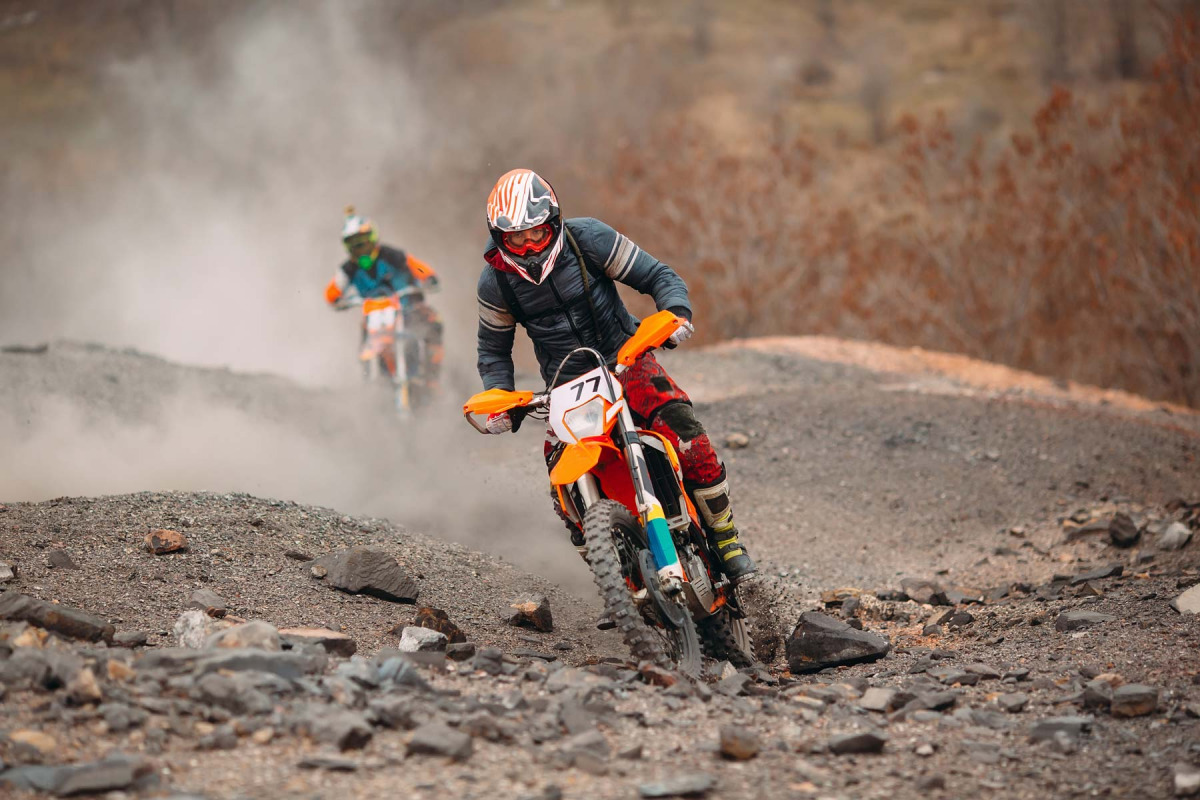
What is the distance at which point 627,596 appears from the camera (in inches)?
195

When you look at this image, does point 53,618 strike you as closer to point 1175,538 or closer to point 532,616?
point 532,616

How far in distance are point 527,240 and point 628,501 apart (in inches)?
55.8

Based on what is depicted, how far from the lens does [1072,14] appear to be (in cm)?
6191

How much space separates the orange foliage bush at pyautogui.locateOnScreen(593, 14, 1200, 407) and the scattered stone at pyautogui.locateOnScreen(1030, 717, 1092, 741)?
19.3m

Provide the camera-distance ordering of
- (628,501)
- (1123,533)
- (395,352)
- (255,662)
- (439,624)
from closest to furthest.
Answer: (255,662) → (628,501) → (439,624) → (1123,533) → (395,352)

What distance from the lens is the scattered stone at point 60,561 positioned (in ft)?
19.9

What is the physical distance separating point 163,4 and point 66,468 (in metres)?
51.7

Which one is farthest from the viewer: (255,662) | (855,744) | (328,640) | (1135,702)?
(328,640)

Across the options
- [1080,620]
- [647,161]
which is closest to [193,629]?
[1080,620]

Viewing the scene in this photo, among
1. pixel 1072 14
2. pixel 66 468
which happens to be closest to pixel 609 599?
pixel 66 468

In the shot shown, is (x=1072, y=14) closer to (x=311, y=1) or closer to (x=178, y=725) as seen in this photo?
(x=311, y=1)

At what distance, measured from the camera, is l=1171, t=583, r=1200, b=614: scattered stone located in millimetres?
6156

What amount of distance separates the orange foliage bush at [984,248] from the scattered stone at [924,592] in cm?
1570

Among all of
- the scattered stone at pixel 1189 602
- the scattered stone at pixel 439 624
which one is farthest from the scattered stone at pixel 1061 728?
the scattered stone at pixel 439 624
